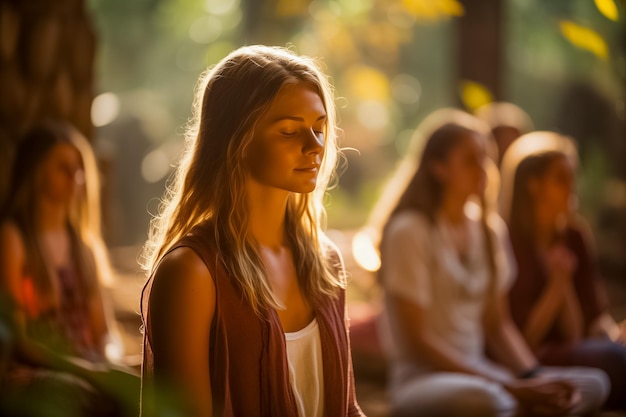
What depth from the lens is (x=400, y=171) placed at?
4.06m

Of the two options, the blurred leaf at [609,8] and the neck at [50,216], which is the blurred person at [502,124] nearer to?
the neck at [50,216]

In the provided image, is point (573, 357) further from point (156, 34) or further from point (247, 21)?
point (156, 34)

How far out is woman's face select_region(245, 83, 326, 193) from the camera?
5.61 feet

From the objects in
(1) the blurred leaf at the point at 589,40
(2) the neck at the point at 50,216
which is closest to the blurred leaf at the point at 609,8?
(1) the blurred leaf at the point at 589,40

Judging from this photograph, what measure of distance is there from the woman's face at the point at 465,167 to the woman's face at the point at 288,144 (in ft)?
6.40

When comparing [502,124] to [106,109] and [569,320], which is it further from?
[106,109]

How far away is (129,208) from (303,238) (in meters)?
10.9

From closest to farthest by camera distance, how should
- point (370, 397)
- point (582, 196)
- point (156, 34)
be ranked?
point (370, 397) < point (582, 196) < point (156, 34)

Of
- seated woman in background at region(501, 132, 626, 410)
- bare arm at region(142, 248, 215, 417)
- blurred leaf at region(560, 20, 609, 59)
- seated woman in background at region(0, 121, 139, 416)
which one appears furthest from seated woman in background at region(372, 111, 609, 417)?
bare arm at region(142, 248, 215, 417)

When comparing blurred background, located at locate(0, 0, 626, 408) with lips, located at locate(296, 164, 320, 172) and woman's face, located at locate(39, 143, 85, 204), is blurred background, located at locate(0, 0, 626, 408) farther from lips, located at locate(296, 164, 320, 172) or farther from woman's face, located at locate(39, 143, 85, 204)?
lips, located at locate(296, 164, 320, 172)

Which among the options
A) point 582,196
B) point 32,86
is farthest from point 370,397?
point 582,196

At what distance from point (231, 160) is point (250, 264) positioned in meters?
0.19

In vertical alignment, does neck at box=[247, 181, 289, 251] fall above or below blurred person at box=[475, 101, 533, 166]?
below

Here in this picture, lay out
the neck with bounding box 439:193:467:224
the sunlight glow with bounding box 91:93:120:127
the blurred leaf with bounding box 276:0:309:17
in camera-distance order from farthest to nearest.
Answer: the sunlight glow with bounding box 91:93:120:127 → the blurred leaf with bounding box 276:0:309:17 → the neck with bounding box 439:193:467:224
